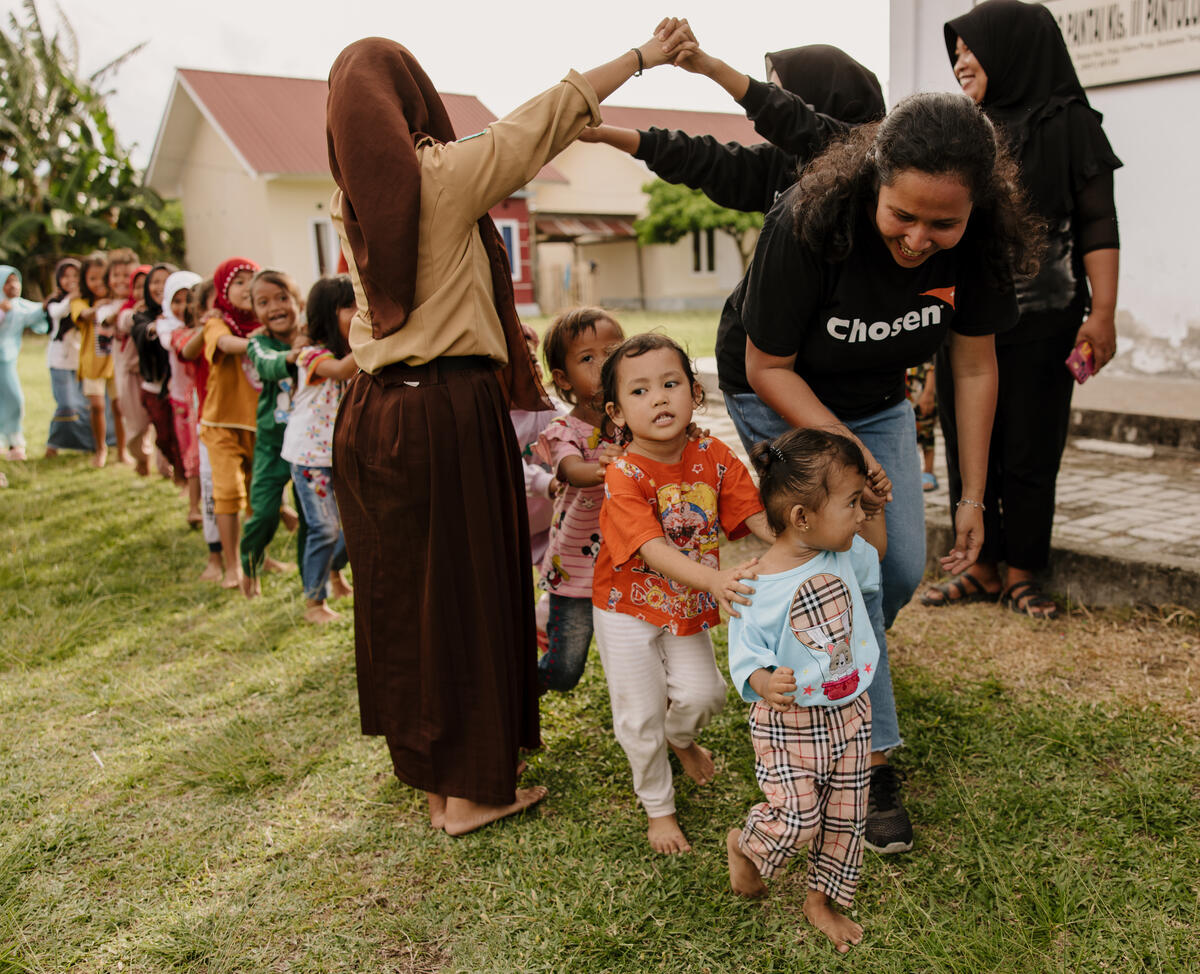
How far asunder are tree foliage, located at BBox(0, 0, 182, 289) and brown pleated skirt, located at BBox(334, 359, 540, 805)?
24.6 m

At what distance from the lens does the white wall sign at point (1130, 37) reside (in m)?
5.50

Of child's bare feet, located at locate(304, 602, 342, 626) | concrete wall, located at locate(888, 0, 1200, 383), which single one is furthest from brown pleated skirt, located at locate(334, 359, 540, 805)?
concrete wall, located at locate(888, 0, 1200, 383)

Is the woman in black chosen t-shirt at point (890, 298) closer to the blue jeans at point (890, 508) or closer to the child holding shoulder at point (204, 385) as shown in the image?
the blue jeans at point (890, 508)

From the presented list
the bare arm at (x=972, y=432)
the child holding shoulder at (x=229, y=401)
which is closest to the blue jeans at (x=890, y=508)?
the bare arm at (x=972, y=432)

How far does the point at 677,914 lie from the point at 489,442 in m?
1.34

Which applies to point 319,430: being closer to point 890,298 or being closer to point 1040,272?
point 890,298

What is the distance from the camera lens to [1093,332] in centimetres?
374

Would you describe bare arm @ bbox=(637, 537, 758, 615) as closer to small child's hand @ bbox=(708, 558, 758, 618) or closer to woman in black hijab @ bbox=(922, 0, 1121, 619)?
small child's hand @ bbox=(708, 558, 758, 618)

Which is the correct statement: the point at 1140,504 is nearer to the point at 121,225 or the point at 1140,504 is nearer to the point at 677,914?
the point at 677,914

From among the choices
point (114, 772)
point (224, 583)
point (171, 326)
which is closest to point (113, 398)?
point (171, 326)

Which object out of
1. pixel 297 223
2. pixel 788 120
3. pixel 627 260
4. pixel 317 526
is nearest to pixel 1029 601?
pixel 788 120

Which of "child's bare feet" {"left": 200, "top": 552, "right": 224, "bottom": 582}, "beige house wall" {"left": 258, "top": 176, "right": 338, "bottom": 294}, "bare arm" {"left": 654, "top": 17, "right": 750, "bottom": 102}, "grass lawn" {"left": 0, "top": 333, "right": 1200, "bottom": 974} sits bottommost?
"grass lawn" {"left": 0, "top": 333, "right": 1200, "bottom": 974}

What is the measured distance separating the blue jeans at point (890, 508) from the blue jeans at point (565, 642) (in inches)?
31.4

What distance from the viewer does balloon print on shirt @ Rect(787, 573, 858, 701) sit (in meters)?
2.17
